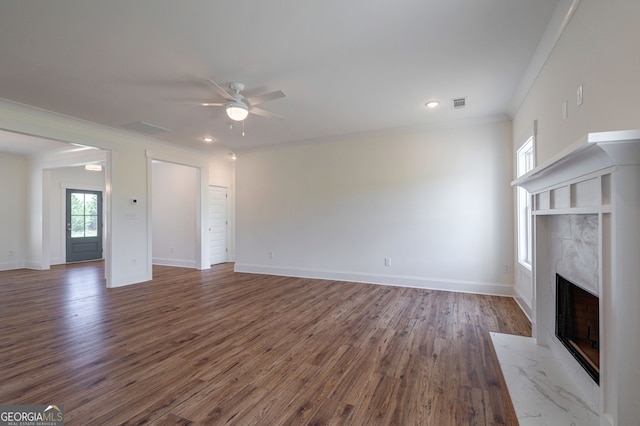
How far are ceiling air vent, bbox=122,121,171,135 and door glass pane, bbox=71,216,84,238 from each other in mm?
4705

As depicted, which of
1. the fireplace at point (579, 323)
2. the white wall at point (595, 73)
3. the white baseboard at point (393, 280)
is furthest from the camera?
the white baseboard at point (393, 280)

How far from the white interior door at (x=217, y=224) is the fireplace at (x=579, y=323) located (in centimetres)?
689

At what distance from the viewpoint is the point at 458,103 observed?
3816mm

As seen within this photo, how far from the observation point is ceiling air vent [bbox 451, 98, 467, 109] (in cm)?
373

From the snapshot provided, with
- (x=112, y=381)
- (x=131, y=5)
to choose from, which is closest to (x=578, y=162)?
(x=131, y=5)

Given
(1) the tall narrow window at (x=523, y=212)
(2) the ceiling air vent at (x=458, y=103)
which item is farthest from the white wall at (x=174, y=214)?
(1) the tall narrow window at (x=523, y=212)

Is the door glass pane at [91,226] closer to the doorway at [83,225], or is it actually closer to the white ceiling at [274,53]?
the doorway at [83,225]

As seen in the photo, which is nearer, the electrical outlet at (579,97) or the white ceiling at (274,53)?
the electrical outlet at (579,97)

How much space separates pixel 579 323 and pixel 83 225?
1039cm

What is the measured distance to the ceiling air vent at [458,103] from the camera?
3.73 m

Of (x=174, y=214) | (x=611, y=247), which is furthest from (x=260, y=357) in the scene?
(x=174, y=214)

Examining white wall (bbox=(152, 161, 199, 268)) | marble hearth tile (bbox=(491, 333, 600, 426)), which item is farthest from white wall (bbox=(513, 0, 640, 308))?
white wall (bbox=(152, 161, 199, 268))

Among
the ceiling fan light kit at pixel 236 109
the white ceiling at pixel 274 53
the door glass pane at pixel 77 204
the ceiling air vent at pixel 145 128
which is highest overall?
the white ceiling at pixel 274 53

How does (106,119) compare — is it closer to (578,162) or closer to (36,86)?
(36,86)
